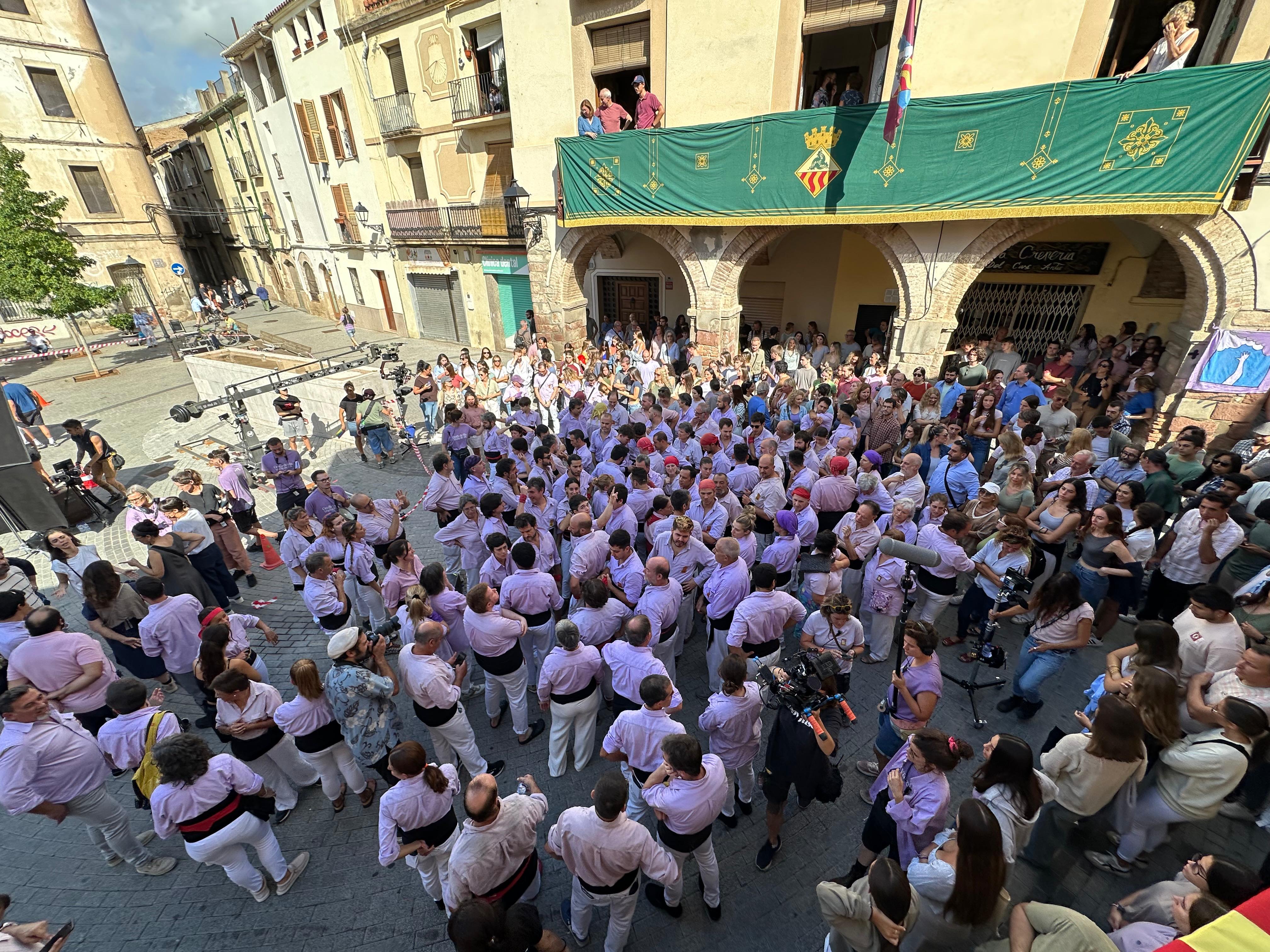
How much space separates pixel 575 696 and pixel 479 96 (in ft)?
62.3

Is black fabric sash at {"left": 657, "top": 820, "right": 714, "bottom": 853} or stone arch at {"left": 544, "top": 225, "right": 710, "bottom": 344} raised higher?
stone arch at {"left": 544, "top": 225, "right": 710, "bottom": 344}

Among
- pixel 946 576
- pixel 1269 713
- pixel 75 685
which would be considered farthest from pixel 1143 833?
pixel 75 685

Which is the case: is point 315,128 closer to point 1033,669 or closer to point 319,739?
point 319,739

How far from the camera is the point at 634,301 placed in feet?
61.7

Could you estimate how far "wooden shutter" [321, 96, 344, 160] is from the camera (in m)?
21.6

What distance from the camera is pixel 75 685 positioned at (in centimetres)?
420

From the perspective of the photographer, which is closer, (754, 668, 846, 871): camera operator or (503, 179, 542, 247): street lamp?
(754, 668, 846, 871): camera operator

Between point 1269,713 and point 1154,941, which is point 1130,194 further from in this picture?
point 1154,941

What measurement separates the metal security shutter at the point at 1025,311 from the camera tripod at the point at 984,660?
349 inches

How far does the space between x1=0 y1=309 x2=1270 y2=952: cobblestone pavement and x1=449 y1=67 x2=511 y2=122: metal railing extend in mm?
17501

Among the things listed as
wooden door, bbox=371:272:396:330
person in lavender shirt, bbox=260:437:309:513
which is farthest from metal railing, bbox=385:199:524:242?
person in lavender shirt, bbox=260:437:309:513

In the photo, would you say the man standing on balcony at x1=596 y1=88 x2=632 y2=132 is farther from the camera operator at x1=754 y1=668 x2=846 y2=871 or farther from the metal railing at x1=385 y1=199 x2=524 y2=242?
the camera operator at x1=754 y1=668 x2=846 y2=871

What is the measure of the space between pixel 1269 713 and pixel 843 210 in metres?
9.92

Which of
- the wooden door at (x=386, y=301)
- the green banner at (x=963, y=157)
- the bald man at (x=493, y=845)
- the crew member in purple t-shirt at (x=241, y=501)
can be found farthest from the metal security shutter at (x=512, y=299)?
the bald man at (x=493, y=845)
